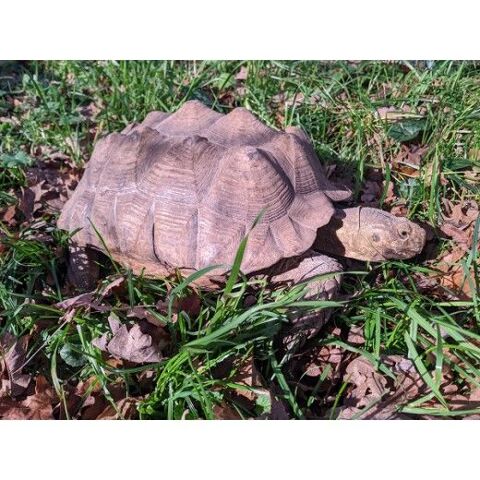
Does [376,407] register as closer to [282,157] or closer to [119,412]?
[119,412]

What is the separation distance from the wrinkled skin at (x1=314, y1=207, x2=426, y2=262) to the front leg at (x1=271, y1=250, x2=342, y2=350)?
0.57ft

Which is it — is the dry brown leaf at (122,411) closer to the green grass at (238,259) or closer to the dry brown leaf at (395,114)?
the green grass at (238,259)

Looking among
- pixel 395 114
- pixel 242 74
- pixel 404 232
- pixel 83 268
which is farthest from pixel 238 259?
pixel 242 74

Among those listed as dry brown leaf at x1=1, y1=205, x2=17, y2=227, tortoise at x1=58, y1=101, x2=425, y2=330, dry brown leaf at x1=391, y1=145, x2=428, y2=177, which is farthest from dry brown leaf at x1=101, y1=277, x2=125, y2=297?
dry brown leaf at x1=391, y1=145, x2=428, y2=177

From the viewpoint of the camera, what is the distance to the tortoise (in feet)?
10.1

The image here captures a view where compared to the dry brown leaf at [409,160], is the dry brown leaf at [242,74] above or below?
above

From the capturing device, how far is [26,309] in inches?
123

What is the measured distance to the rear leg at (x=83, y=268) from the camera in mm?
3547

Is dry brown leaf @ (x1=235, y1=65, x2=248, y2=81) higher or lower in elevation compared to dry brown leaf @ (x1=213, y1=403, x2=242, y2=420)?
higher

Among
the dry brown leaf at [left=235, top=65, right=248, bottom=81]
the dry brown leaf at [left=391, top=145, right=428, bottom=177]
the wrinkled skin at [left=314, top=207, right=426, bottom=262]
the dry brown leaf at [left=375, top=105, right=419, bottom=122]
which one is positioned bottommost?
the wrinkled skin at [left=314, top=207, right=426, bottom=262]

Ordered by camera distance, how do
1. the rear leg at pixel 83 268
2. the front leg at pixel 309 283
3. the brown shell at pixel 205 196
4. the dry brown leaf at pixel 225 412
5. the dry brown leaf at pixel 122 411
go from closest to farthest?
1. the dry brown leaf at pixel 225 412
2. the dry brown leaf at pixel 122 411
3. the front leg at pixel 309 283
4. the brown shell at pixel 205 196
5. the rear leg at pixel 83 268

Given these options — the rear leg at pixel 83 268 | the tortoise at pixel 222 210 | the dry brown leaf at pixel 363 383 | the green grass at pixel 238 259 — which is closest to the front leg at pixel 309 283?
the tortoise at pixel 222 210

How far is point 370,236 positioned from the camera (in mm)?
3293

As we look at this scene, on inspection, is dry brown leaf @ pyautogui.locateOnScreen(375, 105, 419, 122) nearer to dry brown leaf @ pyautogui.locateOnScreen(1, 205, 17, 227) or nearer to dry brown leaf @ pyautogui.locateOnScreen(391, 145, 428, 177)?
dry brown leaf @ pyautogui.locateOnScreen(391, 145, 428, 177)
